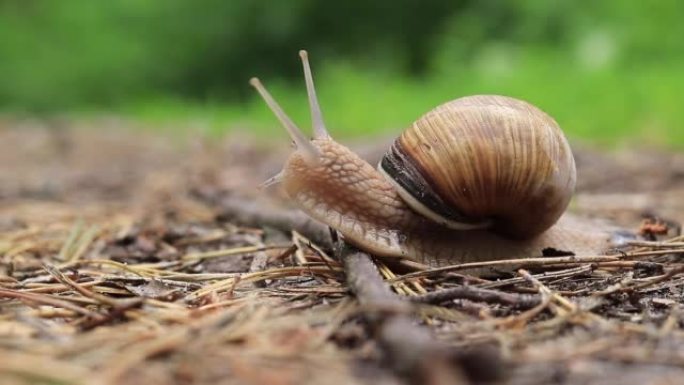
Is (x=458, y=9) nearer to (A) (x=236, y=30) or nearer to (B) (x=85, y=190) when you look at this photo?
(A) (x=236, y=30)

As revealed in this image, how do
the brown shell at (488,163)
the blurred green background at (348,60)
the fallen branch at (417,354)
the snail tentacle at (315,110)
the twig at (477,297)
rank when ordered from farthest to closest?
1. the blurred green background at (348,60)
2. the snail tentacle at (315,110)
3. the brown shell at (488,163)
4. the twig at (477,297)
5. the fallen branch at (417,354)

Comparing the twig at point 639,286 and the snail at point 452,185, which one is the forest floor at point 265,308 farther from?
the snail at point 452,185

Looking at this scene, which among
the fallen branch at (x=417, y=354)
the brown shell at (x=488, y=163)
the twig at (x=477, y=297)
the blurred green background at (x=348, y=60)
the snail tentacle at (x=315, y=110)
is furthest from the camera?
the blurred green background at (x=348, y=60)

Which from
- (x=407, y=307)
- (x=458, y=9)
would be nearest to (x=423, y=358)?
(x=407, y=307)

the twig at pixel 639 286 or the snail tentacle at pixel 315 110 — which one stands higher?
the snail tentacle at pixel 315 110

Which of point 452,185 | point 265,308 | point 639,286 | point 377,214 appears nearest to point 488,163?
point 452,185

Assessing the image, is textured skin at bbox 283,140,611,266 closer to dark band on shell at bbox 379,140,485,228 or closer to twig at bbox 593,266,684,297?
dark band on shell at bbox 379,140,485,228

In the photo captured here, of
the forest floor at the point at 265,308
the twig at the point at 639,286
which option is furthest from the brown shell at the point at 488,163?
the twig at the point at 639,286
